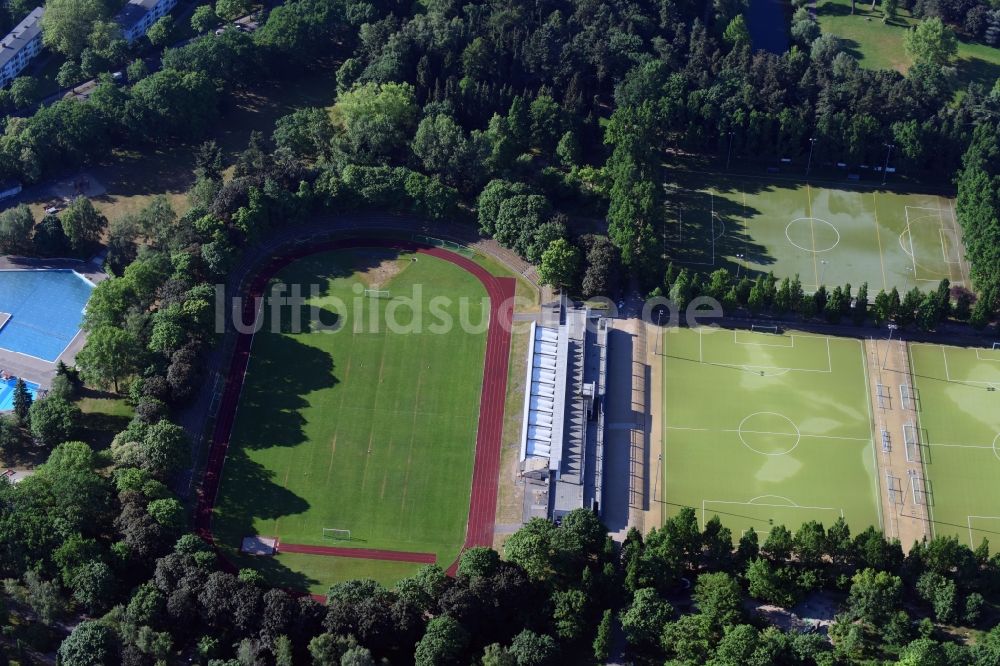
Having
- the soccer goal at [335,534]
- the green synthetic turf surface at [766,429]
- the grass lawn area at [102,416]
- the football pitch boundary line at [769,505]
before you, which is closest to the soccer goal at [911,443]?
the green synthetic turf surface at [766,429]

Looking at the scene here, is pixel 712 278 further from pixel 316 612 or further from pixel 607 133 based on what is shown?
pixel 316 612

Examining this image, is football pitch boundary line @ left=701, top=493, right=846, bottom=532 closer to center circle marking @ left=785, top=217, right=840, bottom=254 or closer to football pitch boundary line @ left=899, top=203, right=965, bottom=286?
football pitch boundary line @ left=899, top=203, right=965, bottom=286

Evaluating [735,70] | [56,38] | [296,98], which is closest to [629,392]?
[735,70]

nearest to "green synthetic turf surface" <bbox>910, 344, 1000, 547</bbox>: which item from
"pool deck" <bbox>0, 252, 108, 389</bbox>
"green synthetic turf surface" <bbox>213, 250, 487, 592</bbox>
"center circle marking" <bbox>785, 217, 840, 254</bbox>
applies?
"center circle marking" <bbox>785, 217, 840, 254</bbox>

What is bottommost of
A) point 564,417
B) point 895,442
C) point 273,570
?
point 273,570

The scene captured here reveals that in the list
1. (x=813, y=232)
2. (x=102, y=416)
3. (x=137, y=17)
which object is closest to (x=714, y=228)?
(x=813, y=232)

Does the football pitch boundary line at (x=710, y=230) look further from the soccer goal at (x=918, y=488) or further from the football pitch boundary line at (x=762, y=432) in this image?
the soccer goal at (x=918, y=488)

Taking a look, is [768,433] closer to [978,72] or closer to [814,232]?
[814,232]
